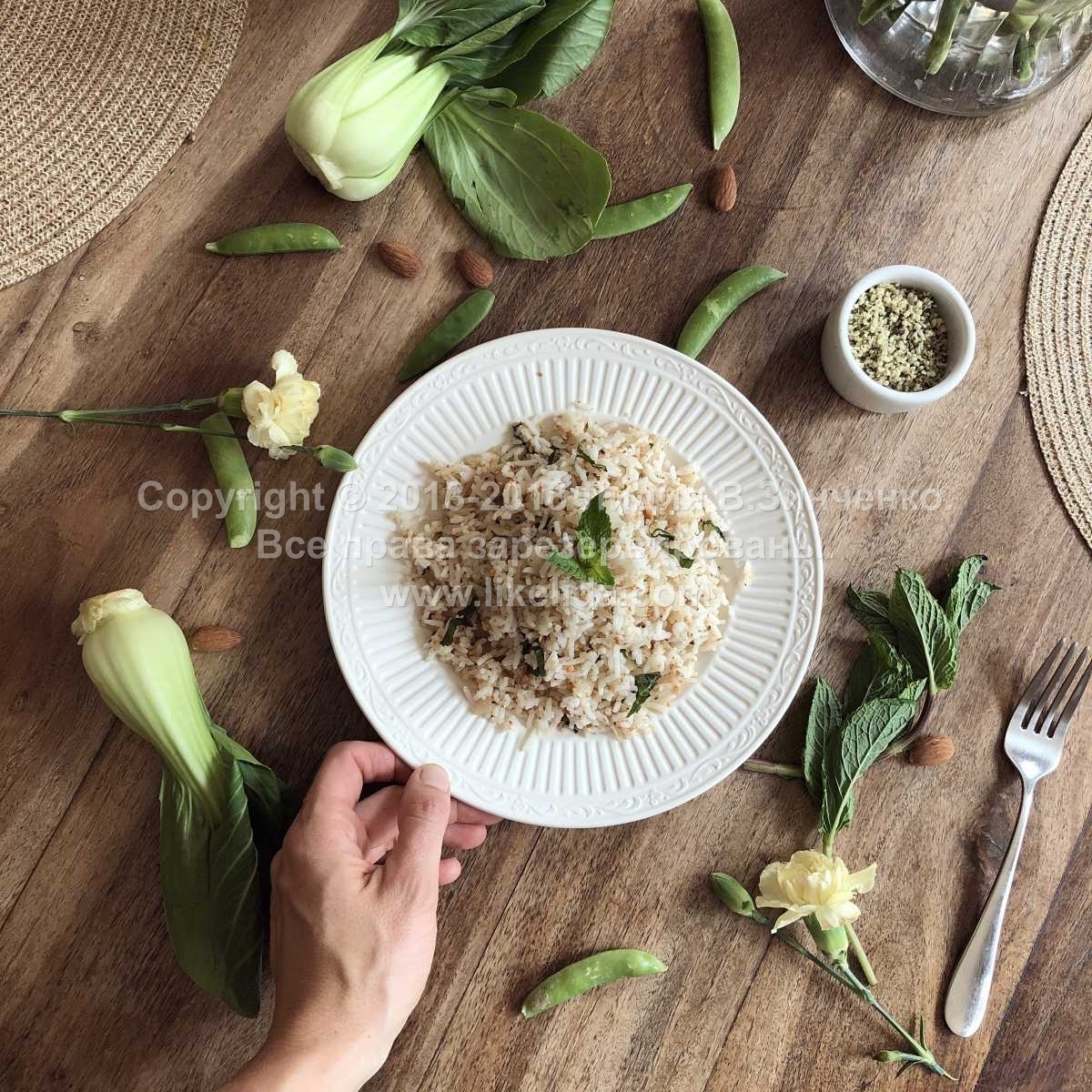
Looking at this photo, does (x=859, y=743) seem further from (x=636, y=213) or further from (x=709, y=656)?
(x=636, y=213)

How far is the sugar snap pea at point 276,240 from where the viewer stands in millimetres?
1894

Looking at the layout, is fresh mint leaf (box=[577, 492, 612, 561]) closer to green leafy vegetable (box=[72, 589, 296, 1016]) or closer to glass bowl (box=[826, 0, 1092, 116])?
green leafy vegetable (box=[72, 589, 296, 1016])

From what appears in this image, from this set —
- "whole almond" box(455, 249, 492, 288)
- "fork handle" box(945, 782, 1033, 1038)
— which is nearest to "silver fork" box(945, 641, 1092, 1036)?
"fork handle" box(945, 782, 1033, 1038)

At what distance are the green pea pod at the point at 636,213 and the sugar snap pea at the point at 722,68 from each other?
171 mm

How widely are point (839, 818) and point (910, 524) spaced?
64 centimetres

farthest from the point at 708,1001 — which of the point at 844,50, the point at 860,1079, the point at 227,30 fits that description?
the point at 227,30

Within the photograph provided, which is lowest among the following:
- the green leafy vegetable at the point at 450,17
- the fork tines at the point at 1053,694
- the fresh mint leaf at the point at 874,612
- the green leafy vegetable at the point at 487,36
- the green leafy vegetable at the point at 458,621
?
the fork tines at the point at 1053,694

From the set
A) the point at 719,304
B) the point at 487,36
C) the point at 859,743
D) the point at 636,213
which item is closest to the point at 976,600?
the point at 859,743

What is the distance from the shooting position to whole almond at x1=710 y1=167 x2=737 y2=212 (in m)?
1.98

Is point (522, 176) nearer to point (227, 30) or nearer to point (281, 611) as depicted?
point (227, 30)

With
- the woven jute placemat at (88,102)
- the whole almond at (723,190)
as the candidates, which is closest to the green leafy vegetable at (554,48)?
the whole almond at (723,190)

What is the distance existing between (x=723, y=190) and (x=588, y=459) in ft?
2.27

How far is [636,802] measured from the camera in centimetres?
176

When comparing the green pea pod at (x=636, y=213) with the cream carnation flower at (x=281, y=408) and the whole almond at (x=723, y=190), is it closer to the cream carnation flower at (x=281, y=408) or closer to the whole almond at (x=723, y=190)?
the whole almond at (x=723, y=190)
